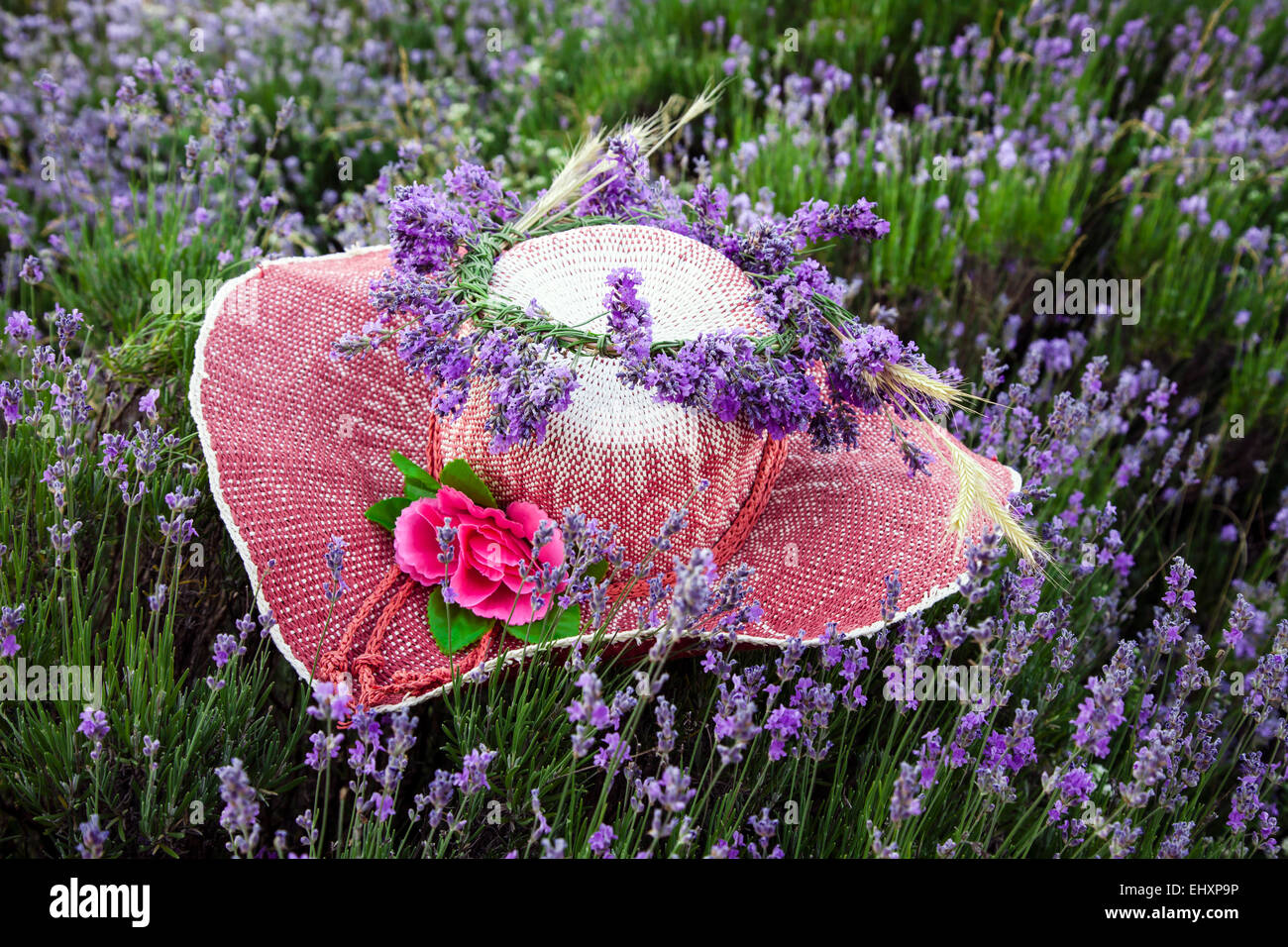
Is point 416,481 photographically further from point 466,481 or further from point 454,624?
point 454,624

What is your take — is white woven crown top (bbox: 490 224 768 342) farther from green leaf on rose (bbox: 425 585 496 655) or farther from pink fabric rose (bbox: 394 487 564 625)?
green leaf on rose (bbox: 425 585 496 655)

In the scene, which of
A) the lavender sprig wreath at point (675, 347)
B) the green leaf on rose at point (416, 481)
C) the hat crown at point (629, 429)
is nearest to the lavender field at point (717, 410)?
the lavender sprig wreath at point (675, 347)

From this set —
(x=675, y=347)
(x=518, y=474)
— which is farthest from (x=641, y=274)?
(x=518, y=474)

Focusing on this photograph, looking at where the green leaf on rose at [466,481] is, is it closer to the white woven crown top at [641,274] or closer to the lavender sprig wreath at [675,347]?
the lavender sprig wreath at [675,347]

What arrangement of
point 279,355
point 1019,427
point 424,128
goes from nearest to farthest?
point 279,355, point 1019,427, point 424,128

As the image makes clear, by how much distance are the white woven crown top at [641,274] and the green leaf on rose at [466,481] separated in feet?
1.04

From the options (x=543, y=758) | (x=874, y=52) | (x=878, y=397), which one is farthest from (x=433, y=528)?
(x=874, y=52)

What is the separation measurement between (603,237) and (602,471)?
52cm

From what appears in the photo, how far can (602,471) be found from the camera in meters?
1.86

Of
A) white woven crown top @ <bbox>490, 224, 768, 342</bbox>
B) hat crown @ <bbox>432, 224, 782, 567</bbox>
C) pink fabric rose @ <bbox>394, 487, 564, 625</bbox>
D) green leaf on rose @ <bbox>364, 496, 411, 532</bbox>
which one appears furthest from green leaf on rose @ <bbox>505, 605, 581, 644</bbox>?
white woven crown top @ <bbox>490, 224, 768, 342</bbox>

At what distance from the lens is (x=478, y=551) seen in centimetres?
185

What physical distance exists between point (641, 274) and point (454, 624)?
725 millimetres

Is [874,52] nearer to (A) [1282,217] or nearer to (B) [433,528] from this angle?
(A) [1282,217]

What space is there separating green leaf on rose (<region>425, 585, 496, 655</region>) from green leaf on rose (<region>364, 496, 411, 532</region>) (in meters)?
0.17
